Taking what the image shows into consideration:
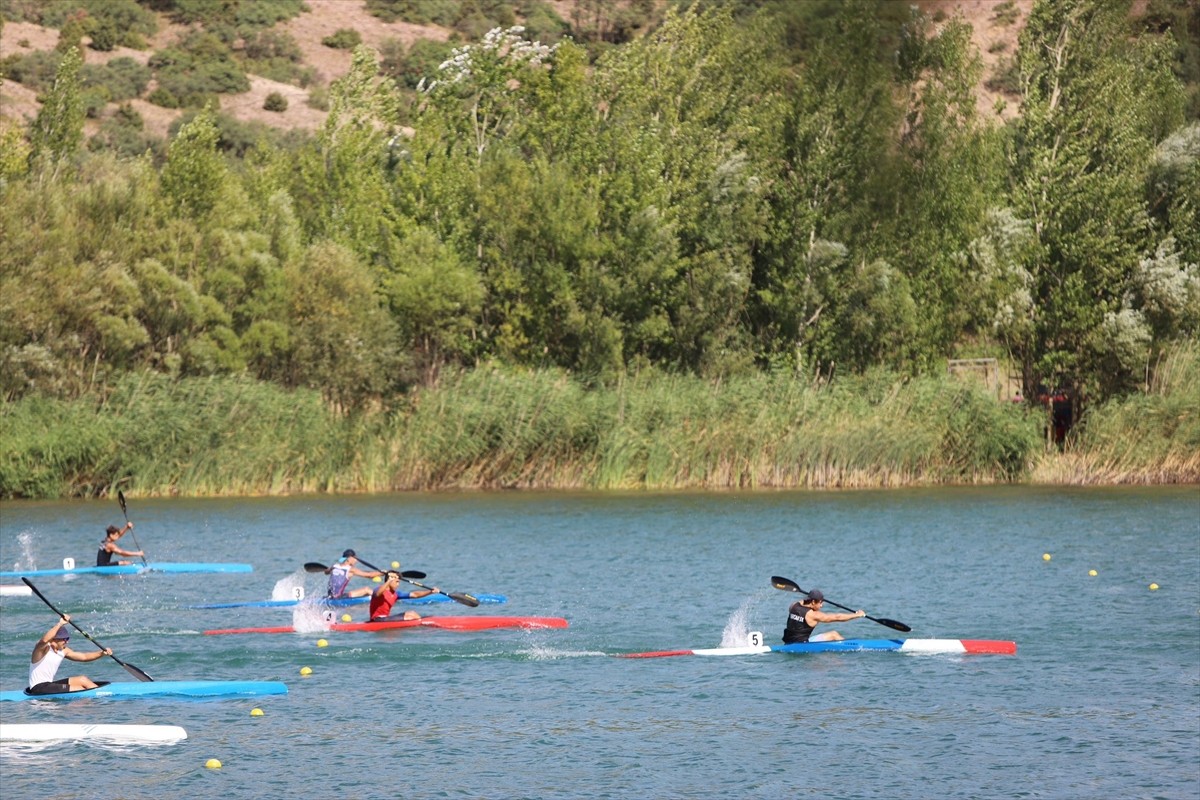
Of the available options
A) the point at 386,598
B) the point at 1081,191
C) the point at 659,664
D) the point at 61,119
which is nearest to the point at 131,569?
the point at 386,598

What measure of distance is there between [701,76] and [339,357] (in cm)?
1919

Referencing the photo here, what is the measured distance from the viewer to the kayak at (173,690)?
23484 mm

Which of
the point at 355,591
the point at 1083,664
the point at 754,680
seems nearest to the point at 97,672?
the point at 355,591

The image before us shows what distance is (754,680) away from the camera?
25.5m

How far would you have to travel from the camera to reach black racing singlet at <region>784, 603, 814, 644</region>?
Answer: 27.0 m

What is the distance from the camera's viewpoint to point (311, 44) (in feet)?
456

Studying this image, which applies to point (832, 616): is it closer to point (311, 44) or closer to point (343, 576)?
point (343, 576)

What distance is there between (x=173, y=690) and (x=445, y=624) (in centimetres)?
676

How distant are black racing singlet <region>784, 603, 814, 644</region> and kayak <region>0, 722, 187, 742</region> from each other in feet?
32.6

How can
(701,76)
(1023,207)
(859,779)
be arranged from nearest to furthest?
(859,779) < (1023,207) < (701,76)

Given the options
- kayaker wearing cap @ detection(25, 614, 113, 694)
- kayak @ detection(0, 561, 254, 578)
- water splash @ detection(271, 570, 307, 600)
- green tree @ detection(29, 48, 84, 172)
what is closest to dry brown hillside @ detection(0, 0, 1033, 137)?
green tree @ detection(29, 48, 84, 172)

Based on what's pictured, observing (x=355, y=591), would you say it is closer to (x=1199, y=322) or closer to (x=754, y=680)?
(x=754, y=680)

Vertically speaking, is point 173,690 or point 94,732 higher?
point 94,732

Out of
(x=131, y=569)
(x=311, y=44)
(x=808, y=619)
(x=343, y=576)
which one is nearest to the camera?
(x=808, y=619)
